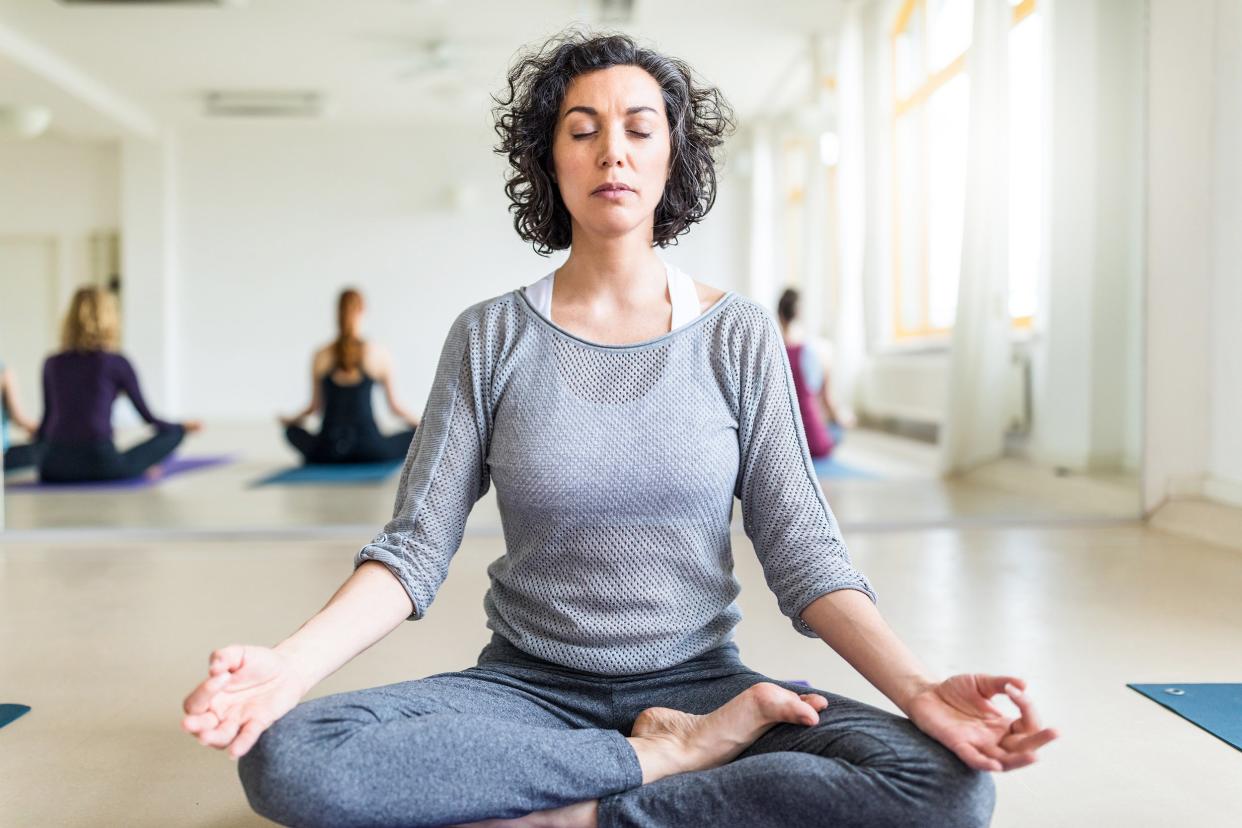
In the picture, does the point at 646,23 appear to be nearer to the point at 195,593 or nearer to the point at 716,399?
the point at 195,593

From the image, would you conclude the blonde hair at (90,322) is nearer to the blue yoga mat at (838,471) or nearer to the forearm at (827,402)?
the blue yoga mat at (838,471)

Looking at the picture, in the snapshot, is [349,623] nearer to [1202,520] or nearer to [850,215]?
[1202,520]

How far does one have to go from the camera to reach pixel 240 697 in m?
0.98

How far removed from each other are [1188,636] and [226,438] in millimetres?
6710

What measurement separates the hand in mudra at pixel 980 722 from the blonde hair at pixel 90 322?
478 cm

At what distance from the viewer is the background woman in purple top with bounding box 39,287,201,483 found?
16.8ft

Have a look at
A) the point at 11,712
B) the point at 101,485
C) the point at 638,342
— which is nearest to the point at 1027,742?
the point at 638,342

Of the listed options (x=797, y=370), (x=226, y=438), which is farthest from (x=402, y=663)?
(x=226, y=438)

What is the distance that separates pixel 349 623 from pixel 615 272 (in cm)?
49

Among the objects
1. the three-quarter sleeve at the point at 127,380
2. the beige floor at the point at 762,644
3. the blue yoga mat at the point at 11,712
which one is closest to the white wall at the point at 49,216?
the three-quarter sleeve at the point at 127,380

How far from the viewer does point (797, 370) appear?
564 centimetres

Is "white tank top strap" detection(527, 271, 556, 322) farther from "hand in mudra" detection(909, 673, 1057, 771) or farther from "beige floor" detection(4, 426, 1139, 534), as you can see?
"beige floor" detection(4, 426, 1139, 534)

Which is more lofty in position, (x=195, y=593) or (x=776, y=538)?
(x=776, y=538)

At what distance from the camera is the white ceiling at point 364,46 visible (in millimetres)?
4480
